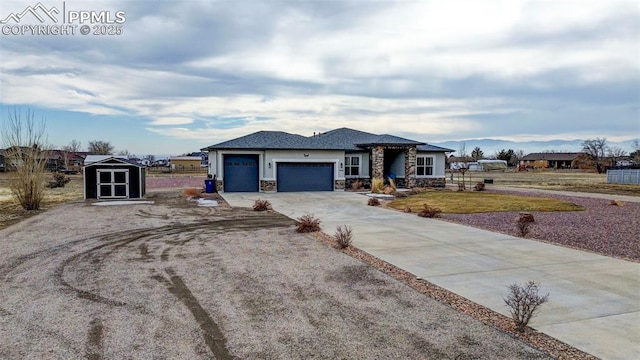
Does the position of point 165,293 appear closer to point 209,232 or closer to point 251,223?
point 209,232

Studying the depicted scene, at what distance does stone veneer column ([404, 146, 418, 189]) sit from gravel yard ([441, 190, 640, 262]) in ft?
41.3

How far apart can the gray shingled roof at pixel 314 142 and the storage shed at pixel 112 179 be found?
5.22 metres

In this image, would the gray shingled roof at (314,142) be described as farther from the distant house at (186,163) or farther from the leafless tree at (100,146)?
the leafless tree at (100,146)

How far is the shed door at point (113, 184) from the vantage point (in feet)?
77.0

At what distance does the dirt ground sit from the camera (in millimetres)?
4914

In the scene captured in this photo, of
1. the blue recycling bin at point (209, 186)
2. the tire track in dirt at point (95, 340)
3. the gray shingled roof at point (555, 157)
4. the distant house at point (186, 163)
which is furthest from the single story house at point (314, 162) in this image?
the gray shingled roof at point (555, 157)

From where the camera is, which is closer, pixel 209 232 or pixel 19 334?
pixel 19 334

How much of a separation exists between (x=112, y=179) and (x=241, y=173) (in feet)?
25.9

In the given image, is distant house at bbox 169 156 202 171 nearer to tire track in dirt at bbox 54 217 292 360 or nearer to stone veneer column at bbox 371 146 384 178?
stone veneer column at bbox 371 146 384 178

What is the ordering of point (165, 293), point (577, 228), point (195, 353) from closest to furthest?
1. point (195, 353)
2. point (165, 293)
3. point (577, 228)

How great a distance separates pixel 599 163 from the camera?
72875 mm

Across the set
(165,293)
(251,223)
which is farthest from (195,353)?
(251,223)

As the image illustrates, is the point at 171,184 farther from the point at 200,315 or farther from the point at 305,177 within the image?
the point at 200,315

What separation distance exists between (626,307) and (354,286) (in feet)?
13.7
